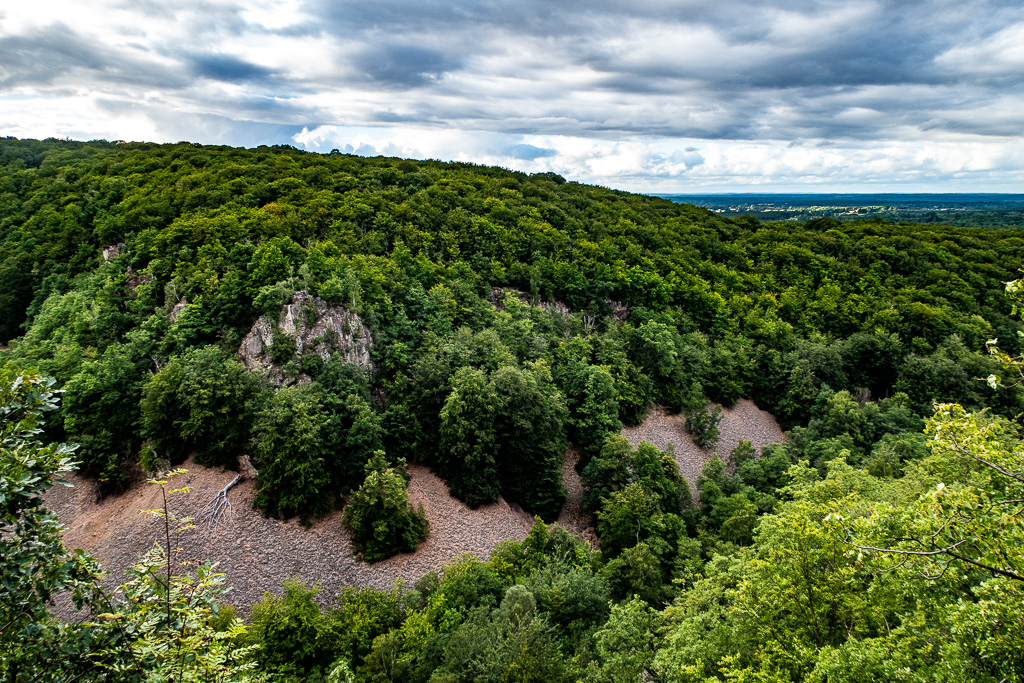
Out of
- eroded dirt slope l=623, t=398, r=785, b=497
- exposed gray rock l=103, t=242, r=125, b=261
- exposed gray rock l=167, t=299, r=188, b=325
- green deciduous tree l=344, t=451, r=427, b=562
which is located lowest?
eroded dirt slope l=623, t=398, r=785, b=497

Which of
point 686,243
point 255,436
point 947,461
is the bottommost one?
point 255,436

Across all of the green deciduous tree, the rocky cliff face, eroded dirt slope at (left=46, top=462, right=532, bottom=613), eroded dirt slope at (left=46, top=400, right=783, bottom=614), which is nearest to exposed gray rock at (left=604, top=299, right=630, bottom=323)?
eroded dirt slope at (left=46, top=400, right=783, bottom=614)

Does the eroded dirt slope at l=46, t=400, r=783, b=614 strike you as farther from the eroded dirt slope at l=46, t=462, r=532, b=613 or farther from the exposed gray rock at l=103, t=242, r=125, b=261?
the exposed gray rock at l=103, t=242, r=125, b=261

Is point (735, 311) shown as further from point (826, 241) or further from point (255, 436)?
point (255, 436)

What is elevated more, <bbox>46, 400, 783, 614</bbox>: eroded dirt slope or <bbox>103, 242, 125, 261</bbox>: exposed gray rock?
<bbox>103, 242, 125, 261</bbox>: exposed gray rock

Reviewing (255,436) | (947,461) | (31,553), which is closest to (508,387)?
(255,436)

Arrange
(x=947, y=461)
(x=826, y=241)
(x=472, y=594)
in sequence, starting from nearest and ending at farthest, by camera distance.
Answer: (x=947, y=461)
(x=472, y=594)
(x=826, y=241)
